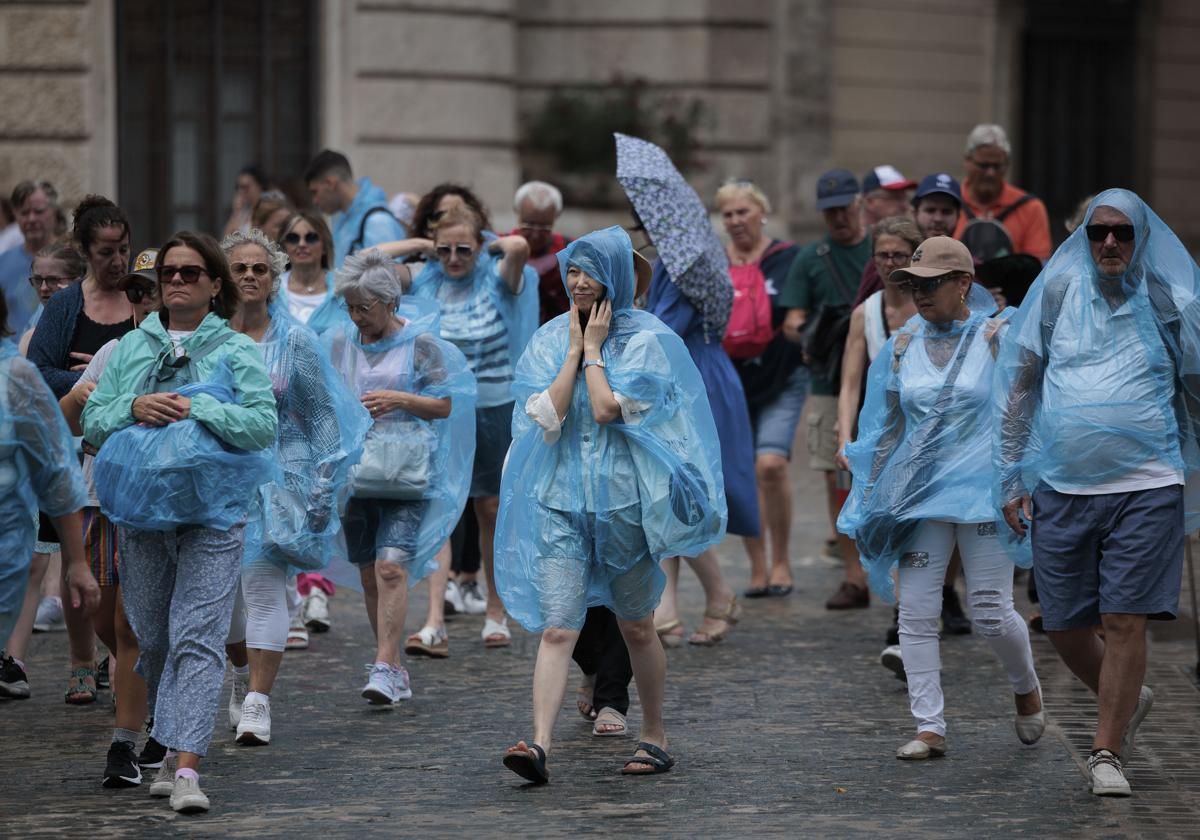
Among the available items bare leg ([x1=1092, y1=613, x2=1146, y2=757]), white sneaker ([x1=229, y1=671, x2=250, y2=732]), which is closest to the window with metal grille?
white sneaker ([x1=229, y1=671, x2=250, y2=732])

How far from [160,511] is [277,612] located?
1.29 m

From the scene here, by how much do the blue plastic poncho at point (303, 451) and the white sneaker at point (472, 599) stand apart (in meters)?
2.65

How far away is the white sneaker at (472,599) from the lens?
10156 millimetres

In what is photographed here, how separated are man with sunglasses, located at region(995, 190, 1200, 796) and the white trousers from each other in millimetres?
2604

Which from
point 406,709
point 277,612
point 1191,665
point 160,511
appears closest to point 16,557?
point 160,511

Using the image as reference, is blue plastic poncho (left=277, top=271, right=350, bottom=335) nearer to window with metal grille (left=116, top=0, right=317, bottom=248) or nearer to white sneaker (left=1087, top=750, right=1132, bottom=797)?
white sneaker (left=1087, top=750, right=1132, bottom=797)

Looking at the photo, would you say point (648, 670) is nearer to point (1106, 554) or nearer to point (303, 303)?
point (1106, 554)

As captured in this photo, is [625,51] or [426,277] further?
[625,51]

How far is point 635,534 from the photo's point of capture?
6.77 m

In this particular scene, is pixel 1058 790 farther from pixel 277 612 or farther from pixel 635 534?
pixel 277 612

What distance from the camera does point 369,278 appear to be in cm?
811

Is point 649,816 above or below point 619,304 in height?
below

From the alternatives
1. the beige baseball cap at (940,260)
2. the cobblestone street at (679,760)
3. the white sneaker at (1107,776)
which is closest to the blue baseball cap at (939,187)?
the cobblestone street at (679,760)

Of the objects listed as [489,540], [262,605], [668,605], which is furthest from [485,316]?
[262,605]
